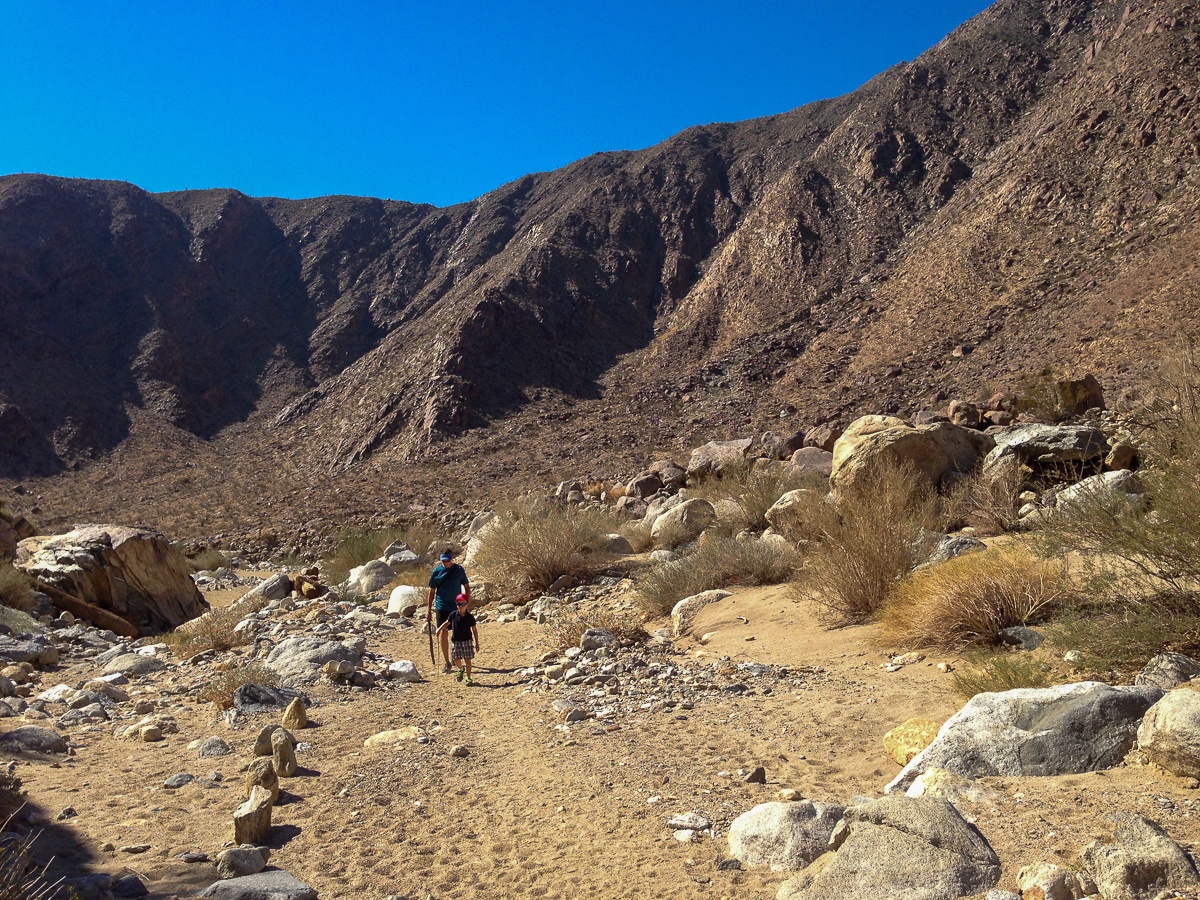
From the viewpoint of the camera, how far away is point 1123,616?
509cm

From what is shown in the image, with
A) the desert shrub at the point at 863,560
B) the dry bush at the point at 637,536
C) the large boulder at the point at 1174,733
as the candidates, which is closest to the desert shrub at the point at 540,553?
the dry bush at the point at 637,536

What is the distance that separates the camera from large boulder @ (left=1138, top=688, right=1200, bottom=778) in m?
3.33

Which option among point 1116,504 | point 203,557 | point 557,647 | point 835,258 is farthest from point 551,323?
point 1116,504

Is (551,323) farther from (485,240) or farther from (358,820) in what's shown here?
(358,820)

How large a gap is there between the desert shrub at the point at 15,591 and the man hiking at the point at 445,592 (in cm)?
733

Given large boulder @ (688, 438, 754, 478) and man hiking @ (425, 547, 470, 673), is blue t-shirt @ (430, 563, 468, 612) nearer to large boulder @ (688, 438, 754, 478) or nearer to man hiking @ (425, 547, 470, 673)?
man hiking @ (425, 547, 470, 673)

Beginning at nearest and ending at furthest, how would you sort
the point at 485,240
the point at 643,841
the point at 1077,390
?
the point at 643,841 < the point at 1077,390 < the point at 485,240

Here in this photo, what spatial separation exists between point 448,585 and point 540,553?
362 cm

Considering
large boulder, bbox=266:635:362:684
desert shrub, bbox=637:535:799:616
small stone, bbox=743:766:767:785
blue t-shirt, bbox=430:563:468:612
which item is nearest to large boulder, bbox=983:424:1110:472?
desert shrub, bbox=637:535:799:616

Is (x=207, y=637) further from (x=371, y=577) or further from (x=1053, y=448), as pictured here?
(x=1053, y=448)

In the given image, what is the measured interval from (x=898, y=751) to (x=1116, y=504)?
2278 mm

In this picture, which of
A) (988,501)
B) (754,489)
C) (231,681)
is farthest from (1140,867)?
(754,489)

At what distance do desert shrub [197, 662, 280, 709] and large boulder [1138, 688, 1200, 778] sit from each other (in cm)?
658

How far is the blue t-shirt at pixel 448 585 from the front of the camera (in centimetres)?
898
